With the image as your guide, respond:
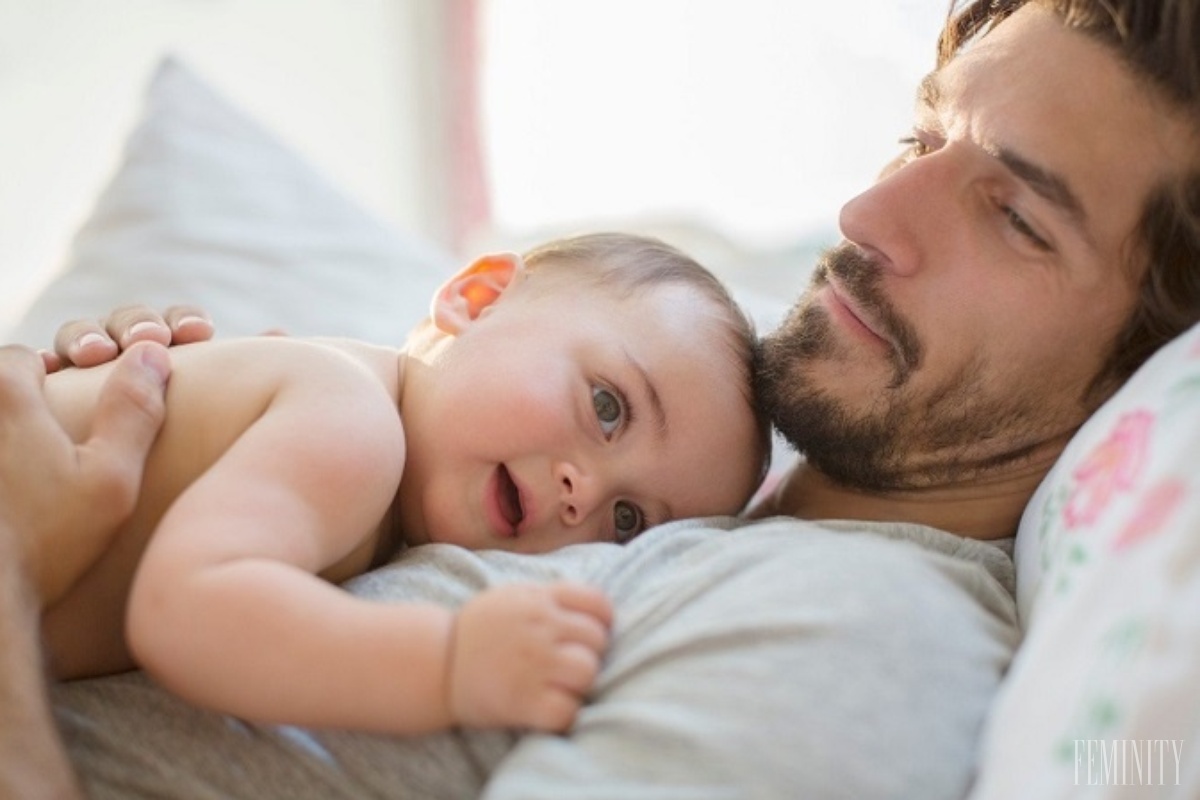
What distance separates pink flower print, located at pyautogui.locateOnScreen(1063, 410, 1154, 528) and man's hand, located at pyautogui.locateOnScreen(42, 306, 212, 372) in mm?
834

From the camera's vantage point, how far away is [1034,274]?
1187 mm

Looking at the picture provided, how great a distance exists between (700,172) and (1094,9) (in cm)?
206

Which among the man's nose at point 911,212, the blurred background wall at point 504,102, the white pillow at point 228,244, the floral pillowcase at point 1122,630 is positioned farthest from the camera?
the blurred background wall at point 504,102

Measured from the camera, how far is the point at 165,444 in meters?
1.00

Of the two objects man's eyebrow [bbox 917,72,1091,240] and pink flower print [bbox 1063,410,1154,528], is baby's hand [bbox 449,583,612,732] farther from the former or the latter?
man's eyebrow [bbox 917,72,1091,240]

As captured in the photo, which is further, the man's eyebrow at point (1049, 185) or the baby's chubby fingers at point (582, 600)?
the man's eyebrow at point (1049, 185)

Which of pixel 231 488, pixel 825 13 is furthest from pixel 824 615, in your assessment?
pixel 825 13

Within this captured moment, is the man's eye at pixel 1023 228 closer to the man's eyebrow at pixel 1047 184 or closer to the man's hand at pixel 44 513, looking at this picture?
the man's eyebrow at pixel 1047 184

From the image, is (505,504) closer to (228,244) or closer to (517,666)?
(517,666)

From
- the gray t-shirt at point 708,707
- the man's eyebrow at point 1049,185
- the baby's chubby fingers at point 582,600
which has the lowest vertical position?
the gray t-shirt at point 708,707

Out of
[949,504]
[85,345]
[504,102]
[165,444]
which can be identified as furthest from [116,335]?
[504,102]

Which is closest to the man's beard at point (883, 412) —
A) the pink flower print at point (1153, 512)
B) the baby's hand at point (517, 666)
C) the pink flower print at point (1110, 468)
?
the pink flower print at point (1110, 468)

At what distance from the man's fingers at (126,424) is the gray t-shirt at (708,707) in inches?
6.0

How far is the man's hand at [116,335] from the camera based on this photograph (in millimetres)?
1166
